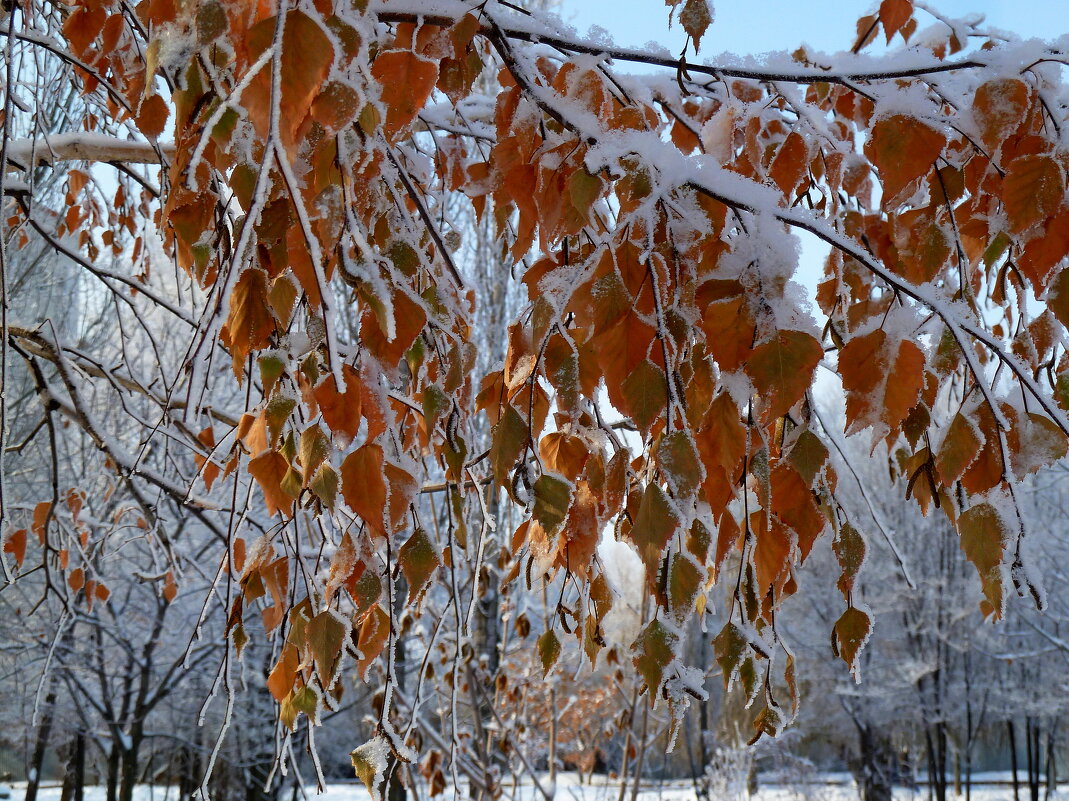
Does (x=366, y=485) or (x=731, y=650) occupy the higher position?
(x=366, y=485)

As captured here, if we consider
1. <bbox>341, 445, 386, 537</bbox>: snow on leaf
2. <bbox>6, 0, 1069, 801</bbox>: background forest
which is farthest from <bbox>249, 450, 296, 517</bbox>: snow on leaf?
<bbox>341, 445, 386, 537</bbox>: snow on leaf

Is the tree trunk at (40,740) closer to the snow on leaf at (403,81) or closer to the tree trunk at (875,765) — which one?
the snow on leaf at (403,81)

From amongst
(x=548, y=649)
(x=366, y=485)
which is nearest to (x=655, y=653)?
(x=366, y=485)

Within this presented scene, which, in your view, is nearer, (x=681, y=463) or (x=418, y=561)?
(x=681, y=463)

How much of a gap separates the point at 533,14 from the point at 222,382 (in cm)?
840

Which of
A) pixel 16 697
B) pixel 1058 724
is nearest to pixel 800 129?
pixel 16 697

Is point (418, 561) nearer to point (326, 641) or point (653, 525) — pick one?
point (326, 641)

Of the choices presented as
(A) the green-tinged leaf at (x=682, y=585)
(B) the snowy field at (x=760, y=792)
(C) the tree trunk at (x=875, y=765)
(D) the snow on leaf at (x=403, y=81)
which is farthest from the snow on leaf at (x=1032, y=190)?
(C) the tree trunk at (x=875, y=765)

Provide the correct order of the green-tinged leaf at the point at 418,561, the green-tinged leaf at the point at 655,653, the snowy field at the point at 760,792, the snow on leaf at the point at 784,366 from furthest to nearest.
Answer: the snowy field at the point at 760,792, the green-tinged leaf at the point at 418,561, the green-tinged leaf at the point at 655,653, the snow on leaf at the point at 784,366

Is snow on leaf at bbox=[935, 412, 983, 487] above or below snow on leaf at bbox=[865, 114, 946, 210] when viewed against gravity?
below

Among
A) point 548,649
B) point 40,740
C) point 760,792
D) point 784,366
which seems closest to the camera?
point 784,366

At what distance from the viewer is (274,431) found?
877 mm

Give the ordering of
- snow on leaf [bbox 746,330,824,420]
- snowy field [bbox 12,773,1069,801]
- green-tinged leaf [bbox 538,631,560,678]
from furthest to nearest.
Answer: snowy field [bbox 12,773,1069,801] < green-tinged leaf [bbox 538,631,560,678] < snow on leaf [bbox 746,330,824,420]

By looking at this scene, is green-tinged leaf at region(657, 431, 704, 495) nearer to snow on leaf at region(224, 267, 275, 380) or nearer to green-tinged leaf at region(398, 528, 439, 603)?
green-tinged leaf at region(398, 528, 439, 603)
